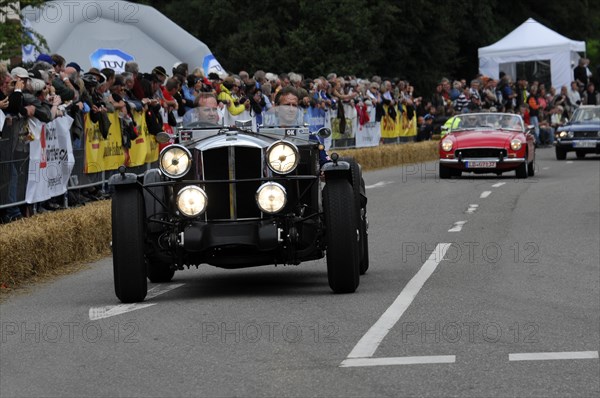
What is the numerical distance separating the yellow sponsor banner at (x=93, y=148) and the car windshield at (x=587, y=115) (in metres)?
22.8

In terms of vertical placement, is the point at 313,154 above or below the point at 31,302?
above

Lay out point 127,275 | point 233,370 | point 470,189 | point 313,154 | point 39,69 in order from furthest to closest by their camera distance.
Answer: point 470,189
point 39,69
point 313,154
point 127,275
point 233,370

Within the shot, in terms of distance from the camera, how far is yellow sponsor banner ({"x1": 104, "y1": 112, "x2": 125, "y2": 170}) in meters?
21.2

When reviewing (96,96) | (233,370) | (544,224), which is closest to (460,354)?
(233,370)

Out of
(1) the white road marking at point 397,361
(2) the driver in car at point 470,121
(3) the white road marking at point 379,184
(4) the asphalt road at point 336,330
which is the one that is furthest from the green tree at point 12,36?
(1) the white road marking at point 397,361

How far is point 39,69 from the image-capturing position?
1922 cm

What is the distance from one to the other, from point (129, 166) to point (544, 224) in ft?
20.8

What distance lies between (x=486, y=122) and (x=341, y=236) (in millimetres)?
20593

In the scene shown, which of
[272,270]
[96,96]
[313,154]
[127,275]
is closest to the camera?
[127,275]

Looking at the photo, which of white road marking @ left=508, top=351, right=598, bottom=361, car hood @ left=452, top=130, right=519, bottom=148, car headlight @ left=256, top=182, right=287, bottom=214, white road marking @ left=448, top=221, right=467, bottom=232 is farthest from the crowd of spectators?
white road marking @ left=508, top=351, right=598, bottom=361

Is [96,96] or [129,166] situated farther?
[129,166]

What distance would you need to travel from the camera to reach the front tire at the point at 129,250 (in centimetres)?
1164

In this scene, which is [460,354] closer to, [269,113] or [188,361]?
[188,361]
